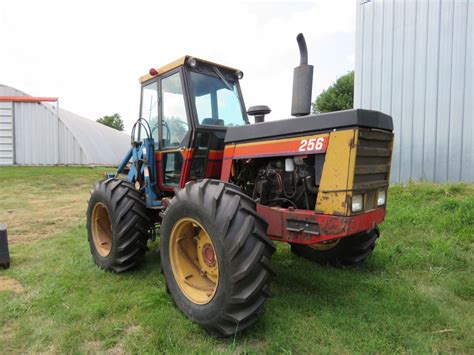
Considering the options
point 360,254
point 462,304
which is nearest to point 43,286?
point 360,254

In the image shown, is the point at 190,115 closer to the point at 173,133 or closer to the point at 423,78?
the point at 173,133

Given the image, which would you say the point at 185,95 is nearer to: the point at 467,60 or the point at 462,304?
the point at 462,304

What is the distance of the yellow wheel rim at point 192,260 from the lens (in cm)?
308

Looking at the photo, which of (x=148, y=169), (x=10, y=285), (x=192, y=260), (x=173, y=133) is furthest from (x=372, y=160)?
(x=10, y=285)

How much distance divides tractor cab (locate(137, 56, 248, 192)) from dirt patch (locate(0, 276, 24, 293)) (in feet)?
6.01

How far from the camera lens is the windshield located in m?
4.03

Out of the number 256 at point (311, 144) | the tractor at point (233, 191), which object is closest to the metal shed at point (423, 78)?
the tractor at point (233, 191)

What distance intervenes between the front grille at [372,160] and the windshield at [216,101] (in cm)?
184

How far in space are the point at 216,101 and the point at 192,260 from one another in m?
1.92

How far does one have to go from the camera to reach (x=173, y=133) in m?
4.20

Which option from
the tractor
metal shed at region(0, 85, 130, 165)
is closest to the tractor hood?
the tractor

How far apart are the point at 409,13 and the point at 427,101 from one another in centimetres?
183

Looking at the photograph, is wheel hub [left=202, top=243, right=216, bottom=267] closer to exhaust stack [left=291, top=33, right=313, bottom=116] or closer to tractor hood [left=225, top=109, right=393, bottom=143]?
tractor hood [left=225, top=109, right=393, bottom=143]

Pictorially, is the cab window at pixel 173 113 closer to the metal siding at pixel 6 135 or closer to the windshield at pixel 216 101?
the windshield at pixel 216 101
